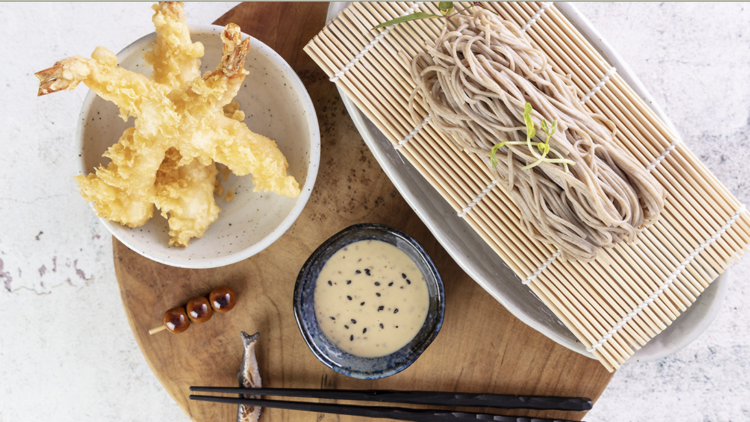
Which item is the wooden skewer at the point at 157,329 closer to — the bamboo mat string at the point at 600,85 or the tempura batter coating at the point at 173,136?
the tempura batter coating at the point at 173,136

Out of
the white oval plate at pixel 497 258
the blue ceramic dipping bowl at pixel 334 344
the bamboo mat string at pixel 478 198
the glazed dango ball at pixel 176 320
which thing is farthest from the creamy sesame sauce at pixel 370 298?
the glazed dango ball at pixel 176 320

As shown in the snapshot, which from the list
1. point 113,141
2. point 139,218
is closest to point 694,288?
point 139,218

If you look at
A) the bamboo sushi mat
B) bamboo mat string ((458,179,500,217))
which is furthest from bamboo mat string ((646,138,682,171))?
bamboo mat string ((458,179,500,217))

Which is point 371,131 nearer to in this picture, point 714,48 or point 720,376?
point 714,48

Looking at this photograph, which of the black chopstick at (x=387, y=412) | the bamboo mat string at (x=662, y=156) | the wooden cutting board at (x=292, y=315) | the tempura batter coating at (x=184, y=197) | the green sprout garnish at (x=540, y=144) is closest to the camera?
the green sprout garnish at (x=540, y=144)

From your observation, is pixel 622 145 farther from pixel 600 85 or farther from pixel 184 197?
pixel 184 197

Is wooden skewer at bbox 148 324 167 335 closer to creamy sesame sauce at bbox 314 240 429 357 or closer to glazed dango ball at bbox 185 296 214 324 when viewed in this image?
glazed dango ball at bbox 185 296 214 324
